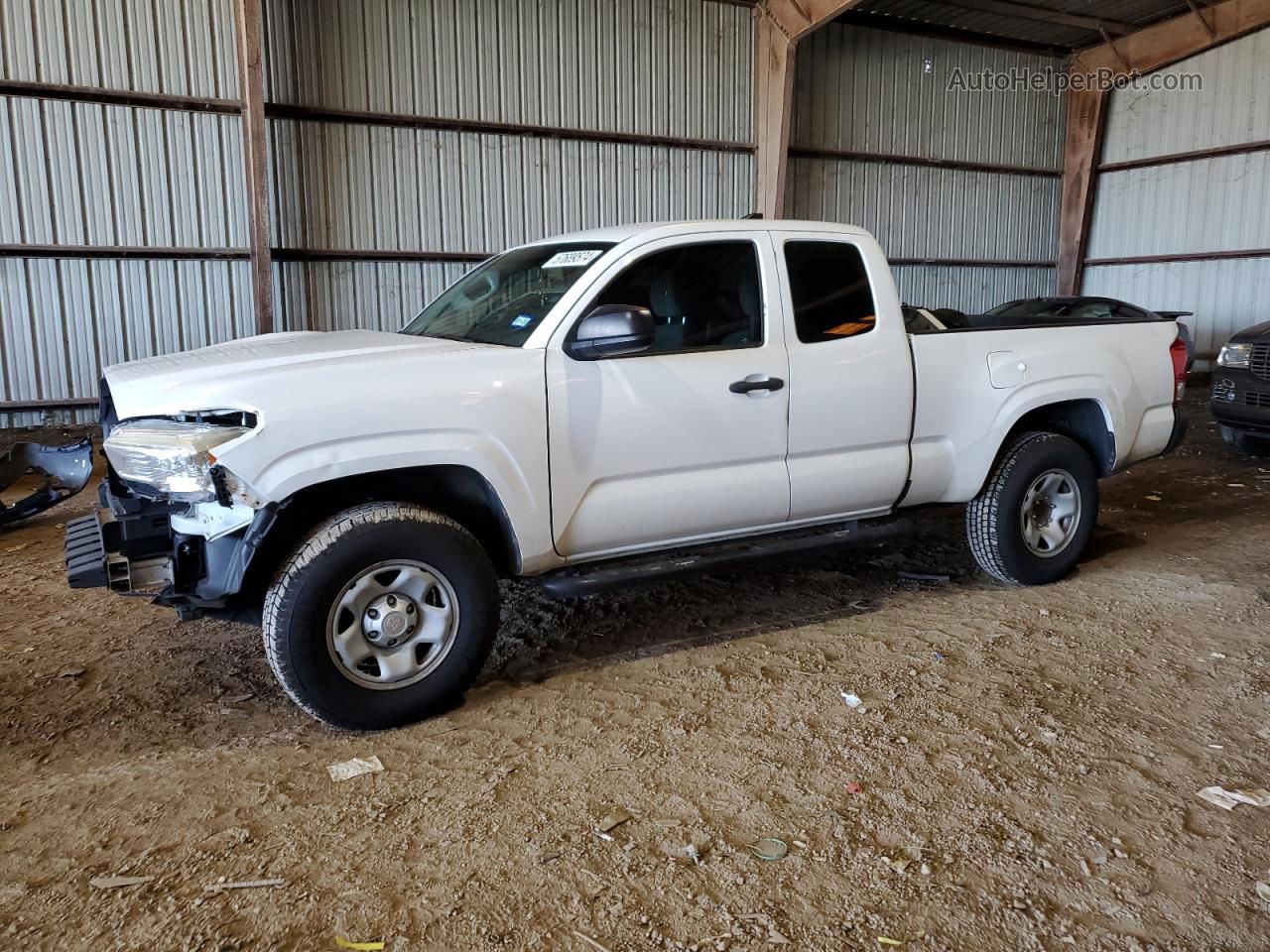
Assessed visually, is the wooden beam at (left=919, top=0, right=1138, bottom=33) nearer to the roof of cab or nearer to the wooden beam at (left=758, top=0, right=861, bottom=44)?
the wooden beam at (left=758, top=0, right=861, bottom=44)

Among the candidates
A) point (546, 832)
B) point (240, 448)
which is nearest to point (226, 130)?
point (240, 448)

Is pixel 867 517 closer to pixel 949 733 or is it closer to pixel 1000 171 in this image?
pixel 949 733

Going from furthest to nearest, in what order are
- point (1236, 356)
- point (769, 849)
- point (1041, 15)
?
point (1041, 15)
point (1236, 356)
point (769, 849)

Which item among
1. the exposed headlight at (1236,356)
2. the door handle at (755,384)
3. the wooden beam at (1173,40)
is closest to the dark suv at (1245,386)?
the exposed headlight at (1236,356)

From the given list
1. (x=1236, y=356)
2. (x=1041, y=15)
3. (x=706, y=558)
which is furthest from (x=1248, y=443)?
(x=1041, y=15)

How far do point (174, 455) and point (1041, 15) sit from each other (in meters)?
16.4

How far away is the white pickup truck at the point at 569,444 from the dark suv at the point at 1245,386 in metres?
4.15

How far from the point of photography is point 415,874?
8.82ft

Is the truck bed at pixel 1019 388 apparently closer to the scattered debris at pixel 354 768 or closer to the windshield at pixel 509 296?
the windshield at pixel 509 296

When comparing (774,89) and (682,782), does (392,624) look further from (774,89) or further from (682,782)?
(774,89)

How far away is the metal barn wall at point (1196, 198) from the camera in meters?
15.2

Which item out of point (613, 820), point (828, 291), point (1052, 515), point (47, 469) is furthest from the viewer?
point (47, 469)

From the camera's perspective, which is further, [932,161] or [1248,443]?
[932,161]

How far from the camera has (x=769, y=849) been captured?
281 centimetres
